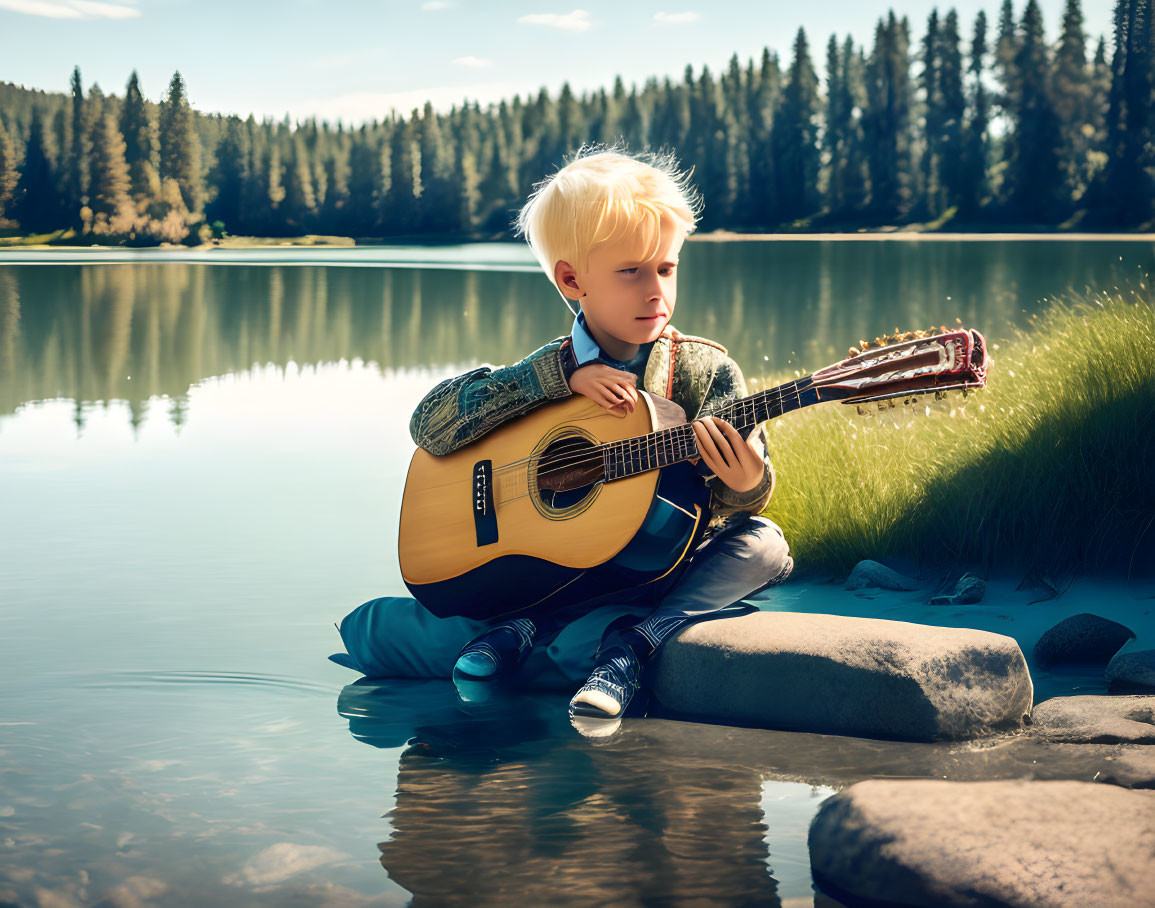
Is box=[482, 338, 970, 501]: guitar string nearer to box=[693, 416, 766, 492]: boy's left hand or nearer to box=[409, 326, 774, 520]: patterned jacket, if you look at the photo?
box=[693, 416, 766, 492]: boy's left hand

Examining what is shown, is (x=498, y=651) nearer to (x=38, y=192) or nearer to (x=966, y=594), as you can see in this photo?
(x=966, y=594)

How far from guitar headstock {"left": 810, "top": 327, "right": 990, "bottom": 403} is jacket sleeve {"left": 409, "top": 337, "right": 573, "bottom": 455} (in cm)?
97

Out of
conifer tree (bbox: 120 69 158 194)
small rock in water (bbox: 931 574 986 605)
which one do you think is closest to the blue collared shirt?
small rock in water (bbox: 931 574 986 605)

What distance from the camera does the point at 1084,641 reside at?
4.46 m

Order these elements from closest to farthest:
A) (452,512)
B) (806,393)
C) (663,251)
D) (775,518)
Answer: (806,393)
(663,251)
(452,512)
(775,518)

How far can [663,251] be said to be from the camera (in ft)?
13.6

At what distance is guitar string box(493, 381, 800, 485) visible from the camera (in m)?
3.81

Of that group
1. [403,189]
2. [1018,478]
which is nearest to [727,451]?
[1018,478]

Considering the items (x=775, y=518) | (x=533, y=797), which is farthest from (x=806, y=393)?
(x=775, y=518)

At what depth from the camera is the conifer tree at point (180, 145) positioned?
91.0 metres

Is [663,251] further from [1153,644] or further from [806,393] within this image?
[1153,644]

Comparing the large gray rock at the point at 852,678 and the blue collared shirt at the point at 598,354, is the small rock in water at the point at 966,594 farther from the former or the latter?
the blue collared shirt at the point at 598,354

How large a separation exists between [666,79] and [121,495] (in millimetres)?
101958

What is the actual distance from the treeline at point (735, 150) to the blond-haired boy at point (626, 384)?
48.6 m
